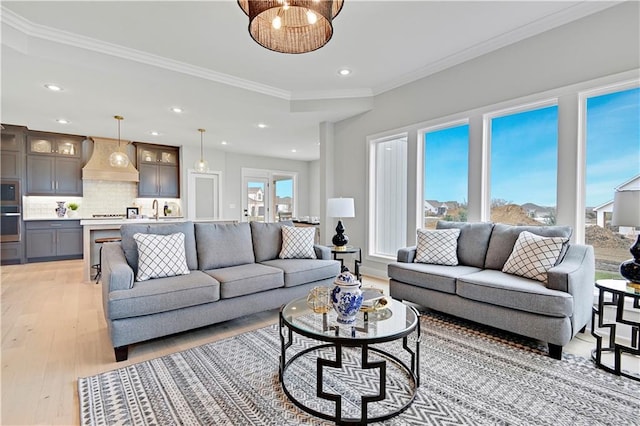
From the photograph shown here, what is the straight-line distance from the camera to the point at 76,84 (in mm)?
3773

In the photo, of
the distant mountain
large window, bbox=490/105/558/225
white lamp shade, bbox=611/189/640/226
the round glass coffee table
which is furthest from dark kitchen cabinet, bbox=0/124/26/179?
white lamp shade, bbox=611/189/640/226

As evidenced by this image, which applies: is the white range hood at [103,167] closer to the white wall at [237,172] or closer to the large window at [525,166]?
the white wall at [237,172]

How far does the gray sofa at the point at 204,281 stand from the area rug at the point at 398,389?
0.30m

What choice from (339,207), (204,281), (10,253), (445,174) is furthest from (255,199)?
(204,281)

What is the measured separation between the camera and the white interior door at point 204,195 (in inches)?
304

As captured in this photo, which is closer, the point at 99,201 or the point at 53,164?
the point at 53,164

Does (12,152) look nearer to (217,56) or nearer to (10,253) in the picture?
(10,253)

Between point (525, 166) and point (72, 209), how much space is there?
8.19 meters

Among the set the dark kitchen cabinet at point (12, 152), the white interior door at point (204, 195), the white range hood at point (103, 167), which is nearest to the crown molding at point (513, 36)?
the white interior door at point (204, 195)

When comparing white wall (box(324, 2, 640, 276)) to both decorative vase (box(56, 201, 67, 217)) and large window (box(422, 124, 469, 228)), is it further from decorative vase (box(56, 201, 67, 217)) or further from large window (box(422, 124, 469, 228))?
decorative vase (box(56, 201, 67, 217))

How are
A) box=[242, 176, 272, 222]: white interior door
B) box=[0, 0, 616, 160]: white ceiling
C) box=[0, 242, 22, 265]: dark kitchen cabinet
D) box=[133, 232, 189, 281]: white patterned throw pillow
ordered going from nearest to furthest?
1. box=[133, 232, 189, 281]: white patterned throw pillow
2. box=[0, 0, 616, 160]: white ceiling
3. box=[0, 242, 22, 265]: dark kitchen cabinet
4. box=[242, 176, 272, 222]: white interior door

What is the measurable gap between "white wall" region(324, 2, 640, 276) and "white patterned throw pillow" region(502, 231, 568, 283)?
0.52m

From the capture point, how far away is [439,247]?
330cm

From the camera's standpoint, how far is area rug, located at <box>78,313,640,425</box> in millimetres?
1622
